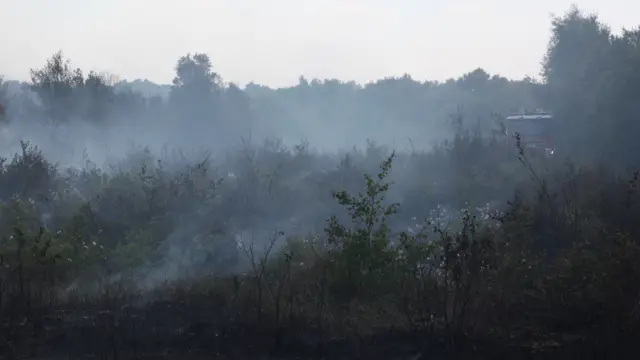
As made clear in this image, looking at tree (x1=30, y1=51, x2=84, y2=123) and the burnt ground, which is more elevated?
tree (x1=30, y1=51, x2=84, y2=123)

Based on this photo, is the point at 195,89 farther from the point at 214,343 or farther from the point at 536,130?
the point at 214,343

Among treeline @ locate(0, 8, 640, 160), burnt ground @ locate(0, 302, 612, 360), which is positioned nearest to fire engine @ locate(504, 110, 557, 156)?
treeline @ locate(0, 8, 640, 160)

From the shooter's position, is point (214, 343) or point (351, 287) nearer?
point (214, 343)

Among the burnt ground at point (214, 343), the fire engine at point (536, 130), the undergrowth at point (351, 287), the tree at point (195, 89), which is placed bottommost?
the burnt ground at point (214, 343)

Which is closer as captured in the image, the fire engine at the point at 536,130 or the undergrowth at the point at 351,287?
the undergrowth at the point at 351,287

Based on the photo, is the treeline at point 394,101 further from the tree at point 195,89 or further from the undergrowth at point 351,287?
the undergrowth at point 351,287

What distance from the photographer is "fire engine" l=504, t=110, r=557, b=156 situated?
2789cm

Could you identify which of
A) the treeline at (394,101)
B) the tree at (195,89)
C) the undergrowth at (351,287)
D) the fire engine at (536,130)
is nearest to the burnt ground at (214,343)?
the undergrowth at (351,287)

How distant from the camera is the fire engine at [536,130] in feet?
91.5

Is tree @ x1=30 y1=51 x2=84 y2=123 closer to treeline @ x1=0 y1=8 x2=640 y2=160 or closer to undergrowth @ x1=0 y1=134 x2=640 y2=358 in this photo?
treeline @ x1=0 y1=8 x2=640 y2=160

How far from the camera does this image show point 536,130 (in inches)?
1166

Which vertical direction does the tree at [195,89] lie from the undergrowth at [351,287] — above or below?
above

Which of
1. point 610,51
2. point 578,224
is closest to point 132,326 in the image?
point 578,224

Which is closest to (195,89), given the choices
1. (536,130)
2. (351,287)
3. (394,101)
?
(394,101)
